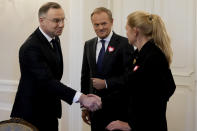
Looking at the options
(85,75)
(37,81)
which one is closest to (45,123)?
(37,81)

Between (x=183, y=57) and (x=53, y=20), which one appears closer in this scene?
(x=53, y=20)

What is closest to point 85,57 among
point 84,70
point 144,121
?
point 84,70

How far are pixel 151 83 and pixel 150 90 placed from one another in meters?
0.04

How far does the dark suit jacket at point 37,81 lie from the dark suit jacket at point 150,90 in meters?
0.74

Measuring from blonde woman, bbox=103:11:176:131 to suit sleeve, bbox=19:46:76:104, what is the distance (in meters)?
0.69

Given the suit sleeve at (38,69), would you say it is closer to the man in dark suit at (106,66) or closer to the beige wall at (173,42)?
the man in dark suit at (106,66)

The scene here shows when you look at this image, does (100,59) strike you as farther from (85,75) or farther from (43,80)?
(43,80)

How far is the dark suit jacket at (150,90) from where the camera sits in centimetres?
172

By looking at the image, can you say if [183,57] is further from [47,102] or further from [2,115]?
[2,115]

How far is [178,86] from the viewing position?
335 centimetres

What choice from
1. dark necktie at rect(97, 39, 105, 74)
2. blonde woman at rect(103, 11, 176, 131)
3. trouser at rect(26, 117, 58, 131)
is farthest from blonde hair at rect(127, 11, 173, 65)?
trouser at rect(26, 117, 58, 131)

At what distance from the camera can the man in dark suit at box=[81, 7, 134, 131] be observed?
95.7 inches

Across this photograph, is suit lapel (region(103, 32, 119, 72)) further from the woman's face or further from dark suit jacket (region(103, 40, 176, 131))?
dark suit jacket (region(103, 40, 176, 131))

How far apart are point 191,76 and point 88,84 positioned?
1182 mm
